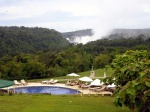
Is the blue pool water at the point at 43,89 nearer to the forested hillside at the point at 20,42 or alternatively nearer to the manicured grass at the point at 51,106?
the manicured grass at the point at 51,106

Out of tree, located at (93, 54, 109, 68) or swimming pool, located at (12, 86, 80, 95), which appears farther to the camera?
tree, located at (93, 54, 109, 68)

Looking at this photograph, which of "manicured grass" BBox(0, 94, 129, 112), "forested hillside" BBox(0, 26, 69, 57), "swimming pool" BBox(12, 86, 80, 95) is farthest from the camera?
"forested hillside" BBox(0, 26, 69, 57)

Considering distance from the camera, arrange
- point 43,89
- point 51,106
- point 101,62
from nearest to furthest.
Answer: point 51,106 → point 43,89 → point 101,62

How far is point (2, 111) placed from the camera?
1038 cm

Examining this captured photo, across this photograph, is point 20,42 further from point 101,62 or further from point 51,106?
point 51,106

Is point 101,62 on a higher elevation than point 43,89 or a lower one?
higher

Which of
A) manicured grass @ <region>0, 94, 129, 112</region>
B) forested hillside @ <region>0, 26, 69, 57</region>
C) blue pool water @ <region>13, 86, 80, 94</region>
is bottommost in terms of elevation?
blue pool water @ <region>13, 86, 80, 94</region>

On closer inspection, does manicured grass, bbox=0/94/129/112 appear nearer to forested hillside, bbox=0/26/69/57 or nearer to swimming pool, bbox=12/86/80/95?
swimming pool, bbox=12/86/80/95

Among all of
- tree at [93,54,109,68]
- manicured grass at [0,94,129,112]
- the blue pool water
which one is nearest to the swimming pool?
the blue pool water

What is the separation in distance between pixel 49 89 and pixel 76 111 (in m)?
11.8

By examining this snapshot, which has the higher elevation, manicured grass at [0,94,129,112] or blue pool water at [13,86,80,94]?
manicured grass at [0,94,129,112]

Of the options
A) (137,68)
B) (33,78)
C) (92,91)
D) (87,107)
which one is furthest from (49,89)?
(137,68)

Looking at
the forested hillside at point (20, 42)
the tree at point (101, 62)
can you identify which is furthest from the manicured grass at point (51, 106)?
the forested hillside at point (20, 42)

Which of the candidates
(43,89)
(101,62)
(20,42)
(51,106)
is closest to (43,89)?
(43,89)
